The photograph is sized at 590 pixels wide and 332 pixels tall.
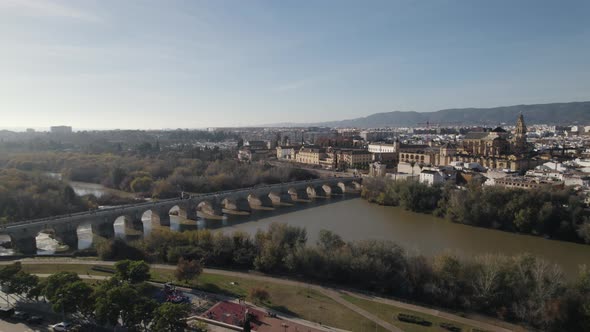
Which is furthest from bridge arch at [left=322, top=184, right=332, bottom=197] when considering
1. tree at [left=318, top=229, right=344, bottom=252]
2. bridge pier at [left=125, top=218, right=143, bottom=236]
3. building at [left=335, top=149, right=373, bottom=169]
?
tree at [left=318, top=229, right=344, bottom=252]

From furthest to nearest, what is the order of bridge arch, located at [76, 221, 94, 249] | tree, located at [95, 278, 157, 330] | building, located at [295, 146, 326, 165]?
building, located at [295, 146, 326, 165]
bridge arch, located at [76, 221, 94, 249]
tree, located at [95, 278, 157, 330]

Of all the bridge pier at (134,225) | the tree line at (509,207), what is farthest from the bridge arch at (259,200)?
the tree line at (509,207)

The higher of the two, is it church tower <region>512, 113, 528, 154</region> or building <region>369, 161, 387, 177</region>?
church tower <region>512, 113, 528, 154</region>

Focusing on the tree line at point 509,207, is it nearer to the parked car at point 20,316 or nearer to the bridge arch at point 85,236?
the bridge arch at point 85,236

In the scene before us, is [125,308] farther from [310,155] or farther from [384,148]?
[384,148]

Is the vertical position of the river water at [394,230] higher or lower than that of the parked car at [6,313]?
lower

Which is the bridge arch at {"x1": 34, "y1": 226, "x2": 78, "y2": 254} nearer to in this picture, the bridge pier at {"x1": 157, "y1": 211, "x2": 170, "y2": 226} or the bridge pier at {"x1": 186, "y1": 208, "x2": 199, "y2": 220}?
the bridge pier at {"x1": 157, "y1": 211, "x2": 170, "y2": 226}

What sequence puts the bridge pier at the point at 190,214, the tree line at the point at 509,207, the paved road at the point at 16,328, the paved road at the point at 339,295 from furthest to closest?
the bridge pier at the point at 190,214, the tree line at the point at 509,207, the paved road at the point at 339,295, the paved road at the point at 16,328
